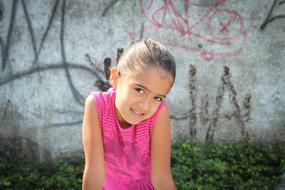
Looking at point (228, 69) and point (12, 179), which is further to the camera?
point (228, 69)

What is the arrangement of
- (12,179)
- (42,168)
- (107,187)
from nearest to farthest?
(107,187) < (12,179) < (42,168)

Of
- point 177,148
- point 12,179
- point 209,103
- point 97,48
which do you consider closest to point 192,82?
point 209,103

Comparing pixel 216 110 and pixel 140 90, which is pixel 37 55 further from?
pixel 140 90

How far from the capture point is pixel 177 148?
432cm

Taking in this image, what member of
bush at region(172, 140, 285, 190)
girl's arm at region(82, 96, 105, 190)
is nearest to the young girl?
girl's arm at region(82, 96, 105, 190)

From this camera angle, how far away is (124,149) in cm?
252

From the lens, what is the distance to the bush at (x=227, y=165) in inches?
154

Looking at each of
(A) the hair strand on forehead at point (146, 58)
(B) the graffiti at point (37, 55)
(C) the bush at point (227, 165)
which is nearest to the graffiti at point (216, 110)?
(C) the bush at point (227, 165)

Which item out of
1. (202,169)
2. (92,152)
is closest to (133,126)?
(92,152)

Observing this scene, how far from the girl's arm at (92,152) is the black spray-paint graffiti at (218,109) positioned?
6.69 feet

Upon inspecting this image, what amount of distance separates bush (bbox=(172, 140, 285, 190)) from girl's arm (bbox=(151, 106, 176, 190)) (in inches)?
54.4

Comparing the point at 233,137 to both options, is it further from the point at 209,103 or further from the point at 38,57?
the point at 38,57

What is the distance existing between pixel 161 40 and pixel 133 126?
1844 millimetres

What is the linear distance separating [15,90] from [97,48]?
0.92m
